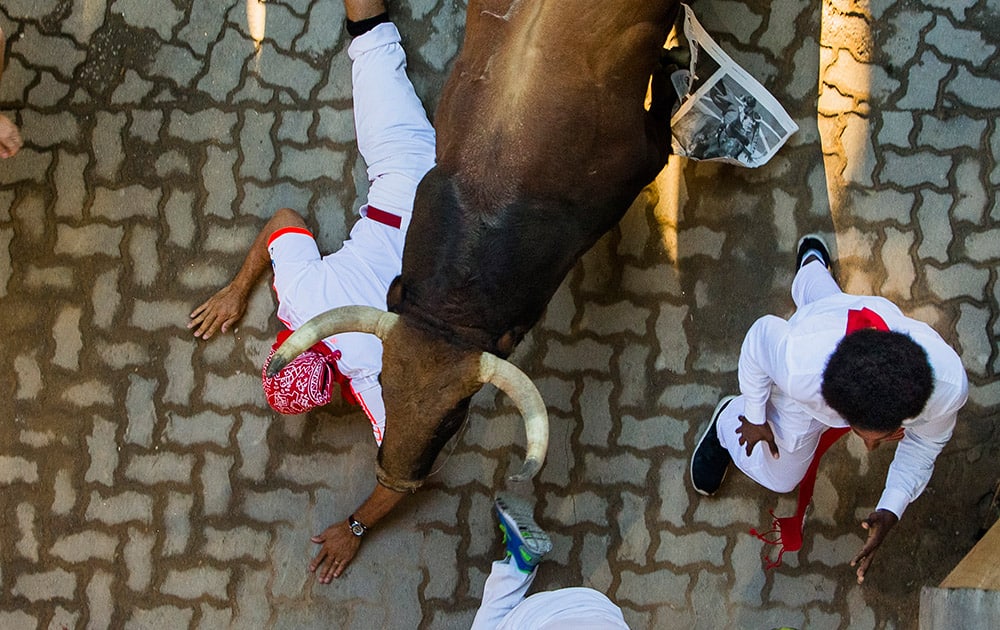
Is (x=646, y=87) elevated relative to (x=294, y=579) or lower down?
elevated

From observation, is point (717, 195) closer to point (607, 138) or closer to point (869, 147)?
point (869, 147)

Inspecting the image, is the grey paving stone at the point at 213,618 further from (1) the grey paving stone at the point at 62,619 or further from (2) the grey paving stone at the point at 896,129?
(2) the grey paving stone at the point at 896,129

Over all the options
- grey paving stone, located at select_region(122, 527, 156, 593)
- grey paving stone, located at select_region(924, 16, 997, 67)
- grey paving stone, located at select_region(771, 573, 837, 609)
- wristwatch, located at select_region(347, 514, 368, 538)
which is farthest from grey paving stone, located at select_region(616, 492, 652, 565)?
grey paving stone, located at select_region(924, 16, 997, 67)

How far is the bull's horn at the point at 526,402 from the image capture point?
318 centimetres

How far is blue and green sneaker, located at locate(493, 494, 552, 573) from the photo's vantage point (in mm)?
4168

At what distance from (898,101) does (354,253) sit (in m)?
2.98

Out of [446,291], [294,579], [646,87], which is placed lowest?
[294,579]

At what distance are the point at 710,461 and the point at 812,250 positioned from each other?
3.96 ft

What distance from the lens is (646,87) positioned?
3.81 m

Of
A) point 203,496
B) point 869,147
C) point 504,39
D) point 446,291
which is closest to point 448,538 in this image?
point 203,496

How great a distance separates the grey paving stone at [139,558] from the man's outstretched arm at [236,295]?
1080 mm

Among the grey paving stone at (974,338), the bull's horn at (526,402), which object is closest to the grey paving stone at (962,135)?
the grey paving stone at (974,338)

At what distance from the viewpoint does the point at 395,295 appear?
139 inches

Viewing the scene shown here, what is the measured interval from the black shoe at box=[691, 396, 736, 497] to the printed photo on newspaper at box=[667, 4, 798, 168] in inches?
50.5
